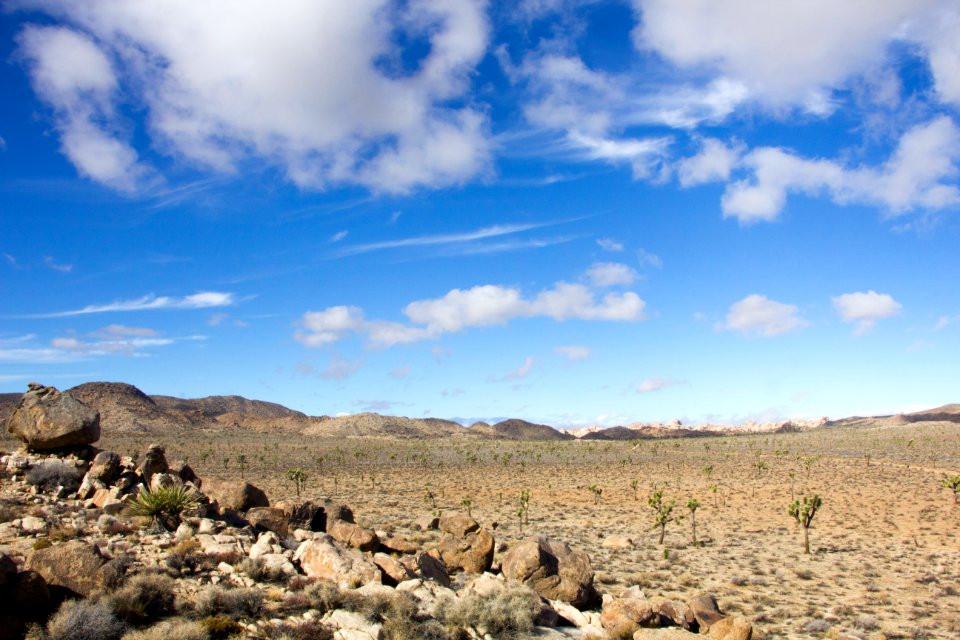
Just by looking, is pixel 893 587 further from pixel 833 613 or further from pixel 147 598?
pixel 147 598

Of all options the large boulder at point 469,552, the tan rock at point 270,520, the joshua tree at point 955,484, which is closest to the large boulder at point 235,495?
the tan rock at point 270,520

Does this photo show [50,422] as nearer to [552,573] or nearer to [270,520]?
[270,520]

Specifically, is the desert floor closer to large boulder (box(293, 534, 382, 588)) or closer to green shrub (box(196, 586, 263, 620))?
large boulder (box(293, 534, 382, 588))

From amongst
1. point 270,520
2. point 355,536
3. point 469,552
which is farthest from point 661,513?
A: point 270,520

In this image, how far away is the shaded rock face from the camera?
18.8 m

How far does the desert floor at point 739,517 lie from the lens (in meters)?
22.0

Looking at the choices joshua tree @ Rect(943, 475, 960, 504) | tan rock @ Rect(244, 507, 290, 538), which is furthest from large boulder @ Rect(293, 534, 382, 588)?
joshua tree @ Rect(943, 475, 960, 504)

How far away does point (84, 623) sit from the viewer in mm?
9977

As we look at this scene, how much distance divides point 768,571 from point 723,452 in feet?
247

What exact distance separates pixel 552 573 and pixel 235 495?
1047 cm

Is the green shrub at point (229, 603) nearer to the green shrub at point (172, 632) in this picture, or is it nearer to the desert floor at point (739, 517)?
the green shrub at point (172, 632)

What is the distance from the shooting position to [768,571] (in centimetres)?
2650

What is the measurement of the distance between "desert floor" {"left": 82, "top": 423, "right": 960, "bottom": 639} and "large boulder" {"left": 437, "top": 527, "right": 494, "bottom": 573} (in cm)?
552

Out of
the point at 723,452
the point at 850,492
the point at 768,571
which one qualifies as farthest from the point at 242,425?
the point at 768,571
